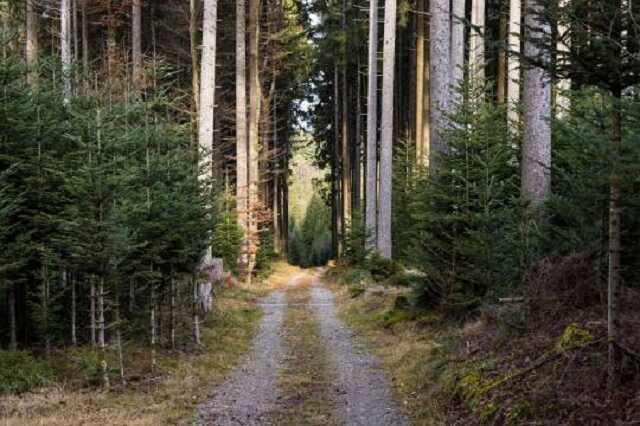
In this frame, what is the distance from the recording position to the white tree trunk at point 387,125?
2032cm

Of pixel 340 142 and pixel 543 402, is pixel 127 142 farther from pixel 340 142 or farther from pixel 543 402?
pixel 340 142

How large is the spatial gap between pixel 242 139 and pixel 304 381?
1489 centimetres

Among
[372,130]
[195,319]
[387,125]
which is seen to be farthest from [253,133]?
[195,319]

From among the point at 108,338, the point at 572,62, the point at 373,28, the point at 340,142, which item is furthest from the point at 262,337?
the point at 340,142

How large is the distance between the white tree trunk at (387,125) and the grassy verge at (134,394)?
32.6 feet

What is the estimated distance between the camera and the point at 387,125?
68.1 ft

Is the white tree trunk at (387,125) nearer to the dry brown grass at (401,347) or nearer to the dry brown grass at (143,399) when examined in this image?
the dry brown grass at (401,347)

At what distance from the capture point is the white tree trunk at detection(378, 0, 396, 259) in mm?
20320

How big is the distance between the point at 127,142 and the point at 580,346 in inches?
246

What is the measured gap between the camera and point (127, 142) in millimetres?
8633

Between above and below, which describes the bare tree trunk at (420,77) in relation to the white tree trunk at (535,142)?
above

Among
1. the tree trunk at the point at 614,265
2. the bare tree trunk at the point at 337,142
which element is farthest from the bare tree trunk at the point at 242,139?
the tree trunk at the point at 614,265

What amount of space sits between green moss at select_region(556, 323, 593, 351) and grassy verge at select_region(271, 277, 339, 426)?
258cm

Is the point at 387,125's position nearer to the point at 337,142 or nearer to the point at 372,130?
the point at 372,130
